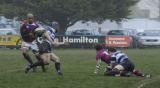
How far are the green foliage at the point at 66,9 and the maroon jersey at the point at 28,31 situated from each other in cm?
3447

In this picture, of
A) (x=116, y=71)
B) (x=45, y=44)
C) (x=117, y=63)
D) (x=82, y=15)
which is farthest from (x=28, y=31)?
(x=82, y=15)

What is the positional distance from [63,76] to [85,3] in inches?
1486

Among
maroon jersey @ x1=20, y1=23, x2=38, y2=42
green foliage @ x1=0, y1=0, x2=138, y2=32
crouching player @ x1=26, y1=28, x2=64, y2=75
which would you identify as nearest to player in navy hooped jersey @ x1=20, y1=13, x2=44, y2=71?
maroon jersey @ x1=20, y1=23, x2=38, y2=42

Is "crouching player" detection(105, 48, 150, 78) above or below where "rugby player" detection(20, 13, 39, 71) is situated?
below

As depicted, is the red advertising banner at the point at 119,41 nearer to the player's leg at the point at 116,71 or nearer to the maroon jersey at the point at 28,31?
the maroon jersey at the point at 28,31

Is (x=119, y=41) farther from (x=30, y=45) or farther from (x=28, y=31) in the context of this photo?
(x=28, y=31)

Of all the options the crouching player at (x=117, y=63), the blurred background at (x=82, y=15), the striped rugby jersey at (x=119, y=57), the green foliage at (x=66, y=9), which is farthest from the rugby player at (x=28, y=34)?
the green foliage at (x=66, y=9)

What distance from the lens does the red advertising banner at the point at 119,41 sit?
46.8m

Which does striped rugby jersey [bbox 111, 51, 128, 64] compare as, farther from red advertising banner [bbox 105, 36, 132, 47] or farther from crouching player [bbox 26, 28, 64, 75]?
red advertising banner [bbox 105, 36, 132, 47]

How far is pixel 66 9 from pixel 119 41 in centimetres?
920

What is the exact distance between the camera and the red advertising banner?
46.8 meters

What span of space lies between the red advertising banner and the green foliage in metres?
8.14

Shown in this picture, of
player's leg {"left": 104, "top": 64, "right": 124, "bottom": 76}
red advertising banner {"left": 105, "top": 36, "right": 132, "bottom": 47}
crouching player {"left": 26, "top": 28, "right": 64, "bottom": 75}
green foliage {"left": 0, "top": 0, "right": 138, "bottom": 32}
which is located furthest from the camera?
green foliage {"left": 0, "top": 0, "right": 138, "bottom": 32}

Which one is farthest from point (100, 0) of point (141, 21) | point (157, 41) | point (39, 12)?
point (141, 21)
